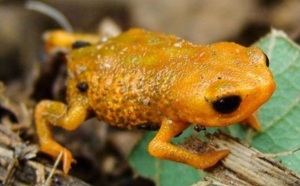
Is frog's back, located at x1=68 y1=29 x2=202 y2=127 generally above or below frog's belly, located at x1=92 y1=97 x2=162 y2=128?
above

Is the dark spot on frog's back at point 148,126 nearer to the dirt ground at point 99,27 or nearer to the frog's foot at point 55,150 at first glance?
the frog's foot at point 55,150

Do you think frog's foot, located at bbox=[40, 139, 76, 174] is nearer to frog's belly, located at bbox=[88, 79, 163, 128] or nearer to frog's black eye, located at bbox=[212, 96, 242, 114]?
frog's belly, located at bbox=[88, 79, 163, 128]

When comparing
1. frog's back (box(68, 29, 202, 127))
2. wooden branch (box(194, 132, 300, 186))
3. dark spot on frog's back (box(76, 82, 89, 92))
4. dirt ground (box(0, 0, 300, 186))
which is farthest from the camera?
dirt ground (box(0, 0, 300, 186))

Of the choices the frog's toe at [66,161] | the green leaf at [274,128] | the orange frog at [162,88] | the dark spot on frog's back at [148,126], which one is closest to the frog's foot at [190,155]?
the orange frog at [162,88]

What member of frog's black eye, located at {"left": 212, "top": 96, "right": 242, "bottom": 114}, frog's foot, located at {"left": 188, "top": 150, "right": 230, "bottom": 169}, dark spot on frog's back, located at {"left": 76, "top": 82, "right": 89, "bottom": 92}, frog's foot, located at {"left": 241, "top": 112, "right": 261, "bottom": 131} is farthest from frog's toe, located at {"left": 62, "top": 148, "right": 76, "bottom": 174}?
frog's foot, located at {"left": 241, "top": 112, "right": 261, "bottom": 131}

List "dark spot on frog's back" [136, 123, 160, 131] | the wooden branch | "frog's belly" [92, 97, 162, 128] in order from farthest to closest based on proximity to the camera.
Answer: "dark spot on frog's back" [136, 123, 160, 131] < "frog's belly" [92, 97, 162, 128] < the wooden branch

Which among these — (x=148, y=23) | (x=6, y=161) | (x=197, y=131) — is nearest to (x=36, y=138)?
(x=6, y=161)

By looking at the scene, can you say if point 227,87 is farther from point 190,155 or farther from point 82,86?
point 82,86
